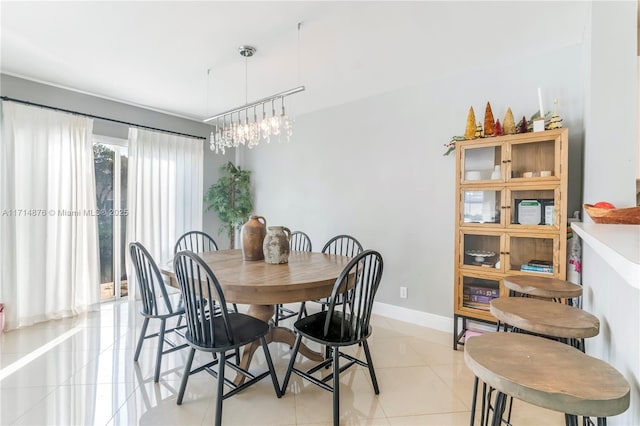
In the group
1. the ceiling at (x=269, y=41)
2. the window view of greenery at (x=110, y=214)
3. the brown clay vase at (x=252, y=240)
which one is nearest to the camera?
the ceiling at (x=269, y=41)

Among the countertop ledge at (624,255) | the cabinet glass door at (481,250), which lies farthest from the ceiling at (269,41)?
the countertop ledge at (624,255)

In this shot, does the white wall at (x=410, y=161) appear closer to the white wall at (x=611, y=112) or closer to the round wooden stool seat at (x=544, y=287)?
the white wall at (x=611, y=112)

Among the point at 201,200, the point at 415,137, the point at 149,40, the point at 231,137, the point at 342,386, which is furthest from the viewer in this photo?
the point at 201,200

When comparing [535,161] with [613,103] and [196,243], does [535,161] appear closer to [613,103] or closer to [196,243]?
[613,103]

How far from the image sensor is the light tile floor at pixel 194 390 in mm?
1811

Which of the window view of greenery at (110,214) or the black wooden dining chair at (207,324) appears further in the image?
the window view of greenery at (110,214)

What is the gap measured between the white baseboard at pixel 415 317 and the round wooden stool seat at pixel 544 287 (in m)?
1.43

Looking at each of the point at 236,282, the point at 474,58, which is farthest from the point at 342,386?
the point at 474,58

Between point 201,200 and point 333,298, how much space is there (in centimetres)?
347

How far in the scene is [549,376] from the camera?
877 mm

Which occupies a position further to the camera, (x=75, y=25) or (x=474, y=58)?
(x=474, y=58)

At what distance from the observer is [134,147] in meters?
3.89

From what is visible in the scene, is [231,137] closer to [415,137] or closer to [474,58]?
[415,137]

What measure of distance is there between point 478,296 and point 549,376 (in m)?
1.95
